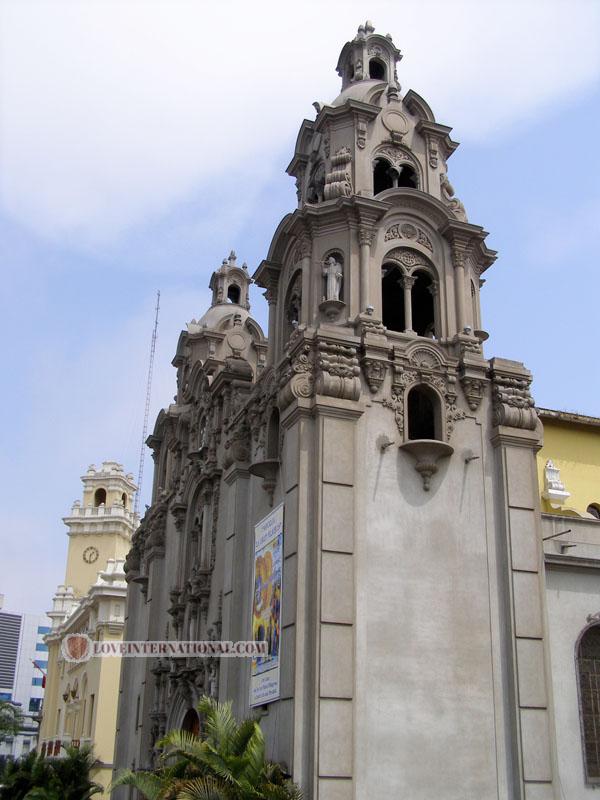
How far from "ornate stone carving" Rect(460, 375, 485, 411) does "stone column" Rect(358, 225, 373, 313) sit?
3.12m

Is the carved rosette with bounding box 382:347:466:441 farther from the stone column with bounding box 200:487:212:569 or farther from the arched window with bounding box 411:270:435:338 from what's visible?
the stone column with bounding box 200:487:212:569

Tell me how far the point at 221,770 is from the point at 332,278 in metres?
12.3

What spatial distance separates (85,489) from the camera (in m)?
76.4

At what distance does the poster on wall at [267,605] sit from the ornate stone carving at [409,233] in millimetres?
8270

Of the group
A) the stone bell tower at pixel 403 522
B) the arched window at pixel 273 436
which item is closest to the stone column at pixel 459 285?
the stone bell tower at pixel 403 522

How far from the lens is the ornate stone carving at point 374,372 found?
23.2 metres

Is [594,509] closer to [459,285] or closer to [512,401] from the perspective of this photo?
[512,401]

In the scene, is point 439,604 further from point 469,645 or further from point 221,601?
point 221,601

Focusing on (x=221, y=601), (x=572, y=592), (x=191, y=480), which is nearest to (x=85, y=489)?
(x=191, y=480)

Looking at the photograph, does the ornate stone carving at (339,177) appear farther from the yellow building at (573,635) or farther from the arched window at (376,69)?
the yellow building at (573,635)

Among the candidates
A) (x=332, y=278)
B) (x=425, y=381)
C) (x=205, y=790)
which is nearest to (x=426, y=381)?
(x=425, y=381)

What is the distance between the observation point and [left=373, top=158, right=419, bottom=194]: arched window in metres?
27.7

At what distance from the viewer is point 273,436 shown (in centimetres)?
2497

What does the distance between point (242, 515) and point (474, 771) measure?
9188 mm
